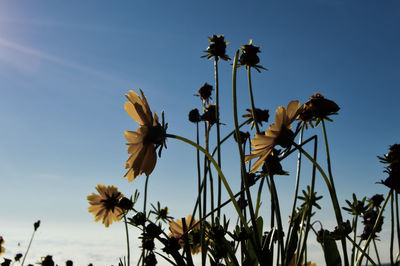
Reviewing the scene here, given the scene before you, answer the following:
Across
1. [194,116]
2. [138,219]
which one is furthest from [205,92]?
[138,219]

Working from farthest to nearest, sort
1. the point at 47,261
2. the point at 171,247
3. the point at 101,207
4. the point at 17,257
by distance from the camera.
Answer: the point at 17,257, the point at 101,207, the point at 47,261, the point at 171,247

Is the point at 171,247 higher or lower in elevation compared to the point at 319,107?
lower

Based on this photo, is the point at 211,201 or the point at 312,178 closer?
the point at 312,178

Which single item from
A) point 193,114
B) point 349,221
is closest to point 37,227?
point 193,114

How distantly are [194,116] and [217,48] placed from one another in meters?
0.62

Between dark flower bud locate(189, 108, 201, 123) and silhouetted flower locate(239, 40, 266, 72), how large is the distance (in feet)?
2.73

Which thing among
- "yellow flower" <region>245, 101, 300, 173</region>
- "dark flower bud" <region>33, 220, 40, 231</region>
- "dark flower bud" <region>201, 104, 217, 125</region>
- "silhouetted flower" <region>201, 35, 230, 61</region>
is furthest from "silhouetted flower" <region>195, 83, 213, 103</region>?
"dark flower bud" <region>33, 220, 40, 231</region>

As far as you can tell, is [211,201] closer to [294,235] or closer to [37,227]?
[294,235]

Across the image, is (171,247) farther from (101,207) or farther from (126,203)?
(101,207)

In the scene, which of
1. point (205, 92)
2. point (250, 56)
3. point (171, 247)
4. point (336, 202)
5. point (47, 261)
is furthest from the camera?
point (205, 92)

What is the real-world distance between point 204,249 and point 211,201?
0.32 meters

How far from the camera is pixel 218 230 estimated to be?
3.53 ft

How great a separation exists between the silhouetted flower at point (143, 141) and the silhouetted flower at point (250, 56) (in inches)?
19.6

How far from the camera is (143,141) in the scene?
3.43 ft
